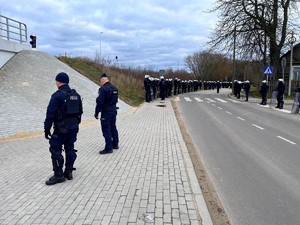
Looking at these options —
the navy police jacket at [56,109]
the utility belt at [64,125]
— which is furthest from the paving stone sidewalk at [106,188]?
the navy police jacket at [56,109]

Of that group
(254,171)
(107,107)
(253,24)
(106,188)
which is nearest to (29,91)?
(107,107)

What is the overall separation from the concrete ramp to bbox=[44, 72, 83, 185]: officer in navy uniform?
5242mm

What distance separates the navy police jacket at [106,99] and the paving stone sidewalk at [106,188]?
1107 mm

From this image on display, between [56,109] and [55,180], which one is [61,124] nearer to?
[56,109]

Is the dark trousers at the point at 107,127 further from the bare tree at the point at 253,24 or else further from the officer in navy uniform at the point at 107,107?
the bare tree at the point at 253,24

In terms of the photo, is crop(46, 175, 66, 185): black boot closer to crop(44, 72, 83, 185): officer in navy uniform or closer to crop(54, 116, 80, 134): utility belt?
crop(44, 72, 83, 185): officer in navy uniform

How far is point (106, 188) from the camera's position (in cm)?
536

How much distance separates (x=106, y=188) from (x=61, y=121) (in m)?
1.43

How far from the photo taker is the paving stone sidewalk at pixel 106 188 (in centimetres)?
427

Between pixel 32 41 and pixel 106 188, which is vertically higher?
pixel 32 41

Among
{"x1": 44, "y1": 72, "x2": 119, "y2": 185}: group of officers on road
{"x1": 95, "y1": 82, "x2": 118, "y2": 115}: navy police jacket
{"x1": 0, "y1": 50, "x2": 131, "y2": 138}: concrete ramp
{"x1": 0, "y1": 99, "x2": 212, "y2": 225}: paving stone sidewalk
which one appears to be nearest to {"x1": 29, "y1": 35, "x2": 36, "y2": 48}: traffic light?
{"x1": 0, "y1": 50, "x2": 131, "y2": 138}: concrete ramp

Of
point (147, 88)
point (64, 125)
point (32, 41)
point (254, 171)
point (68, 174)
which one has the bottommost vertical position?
point (254, 171)

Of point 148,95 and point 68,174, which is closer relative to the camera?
point 68,174

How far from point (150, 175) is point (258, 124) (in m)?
9.56
